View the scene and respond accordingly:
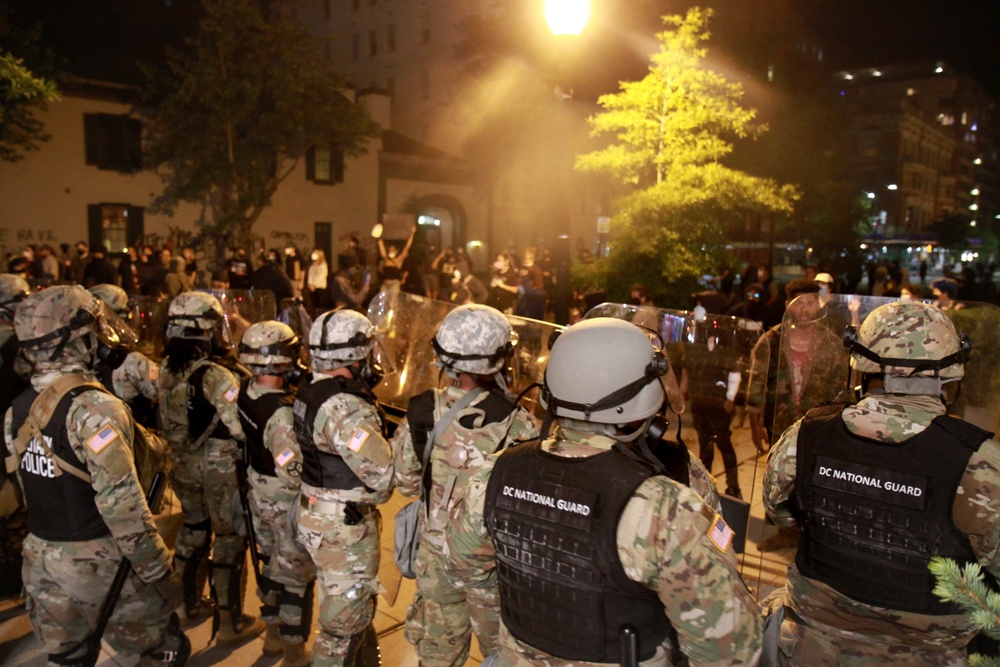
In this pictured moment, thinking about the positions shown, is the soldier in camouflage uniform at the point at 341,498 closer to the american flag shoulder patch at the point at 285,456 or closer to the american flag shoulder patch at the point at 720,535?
the american flag shoulder patch at the point at 285,456

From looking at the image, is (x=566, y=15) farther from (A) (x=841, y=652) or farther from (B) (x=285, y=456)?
(A) (x=841, y=652)

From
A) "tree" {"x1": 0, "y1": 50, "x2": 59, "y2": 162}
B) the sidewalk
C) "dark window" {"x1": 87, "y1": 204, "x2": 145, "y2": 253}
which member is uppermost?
"tree" {"x1": 0, "y1": 50, "x2": 59, "y2": 162}

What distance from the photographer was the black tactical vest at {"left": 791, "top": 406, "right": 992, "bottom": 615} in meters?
2.45

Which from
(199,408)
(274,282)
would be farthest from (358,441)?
(274,282)

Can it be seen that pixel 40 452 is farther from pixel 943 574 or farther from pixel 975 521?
pixel 975 521

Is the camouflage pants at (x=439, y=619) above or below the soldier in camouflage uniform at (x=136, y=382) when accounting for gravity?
below

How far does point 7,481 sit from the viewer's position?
5.07m

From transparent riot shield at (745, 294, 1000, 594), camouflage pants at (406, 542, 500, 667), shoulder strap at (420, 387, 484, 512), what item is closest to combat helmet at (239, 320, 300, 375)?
shoulder strap at (420, 387, 484, 512)

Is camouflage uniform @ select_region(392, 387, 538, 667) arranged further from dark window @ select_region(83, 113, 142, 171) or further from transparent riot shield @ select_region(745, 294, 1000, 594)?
dark window @ select_region(83, 113, 142, 171)

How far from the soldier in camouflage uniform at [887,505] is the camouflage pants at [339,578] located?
6.59 feet

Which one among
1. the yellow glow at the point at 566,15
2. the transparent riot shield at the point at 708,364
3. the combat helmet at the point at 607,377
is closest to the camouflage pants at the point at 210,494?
the transparent riot shield at the point at 708,364

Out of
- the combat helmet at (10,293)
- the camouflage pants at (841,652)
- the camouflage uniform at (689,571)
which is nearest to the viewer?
the camouflage uniform at (689,571)

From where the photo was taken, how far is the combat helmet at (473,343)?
3445mm

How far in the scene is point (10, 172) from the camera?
20.8 metres
